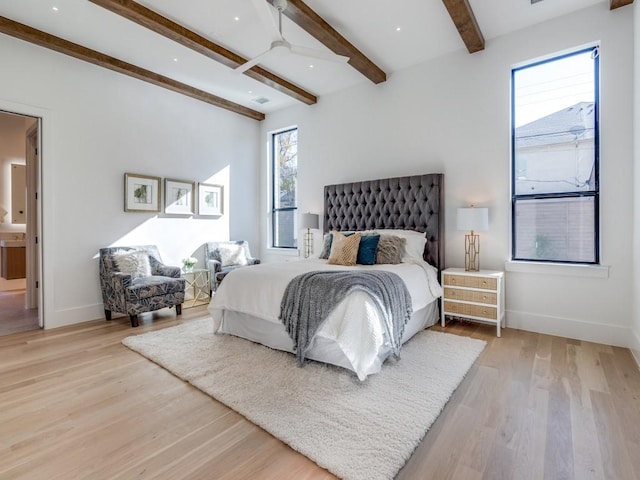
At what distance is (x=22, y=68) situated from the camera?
12.1ft

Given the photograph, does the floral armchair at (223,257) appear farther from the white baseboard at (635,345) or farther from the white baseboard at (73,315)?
the white baseboard at (635,345)

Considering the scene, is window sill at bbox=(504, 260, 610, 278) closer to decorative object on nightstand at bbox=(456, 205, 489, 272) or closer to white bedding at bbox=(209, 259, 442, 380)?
decorative object on nightstand at bbox=(456, 205, 489, 272)

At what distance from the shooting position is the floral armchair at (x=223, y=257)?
5191mm

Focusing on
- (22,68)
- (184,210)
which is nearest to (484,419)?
(184,210)

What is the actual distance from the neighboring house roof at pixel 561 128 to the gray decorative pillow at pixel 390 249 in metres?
1.80

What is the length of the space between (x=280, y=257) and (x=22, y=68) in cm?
430

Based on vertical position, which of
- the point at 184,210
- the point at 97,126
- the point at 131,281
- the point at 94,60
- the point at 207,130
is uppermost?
the point at 94,60

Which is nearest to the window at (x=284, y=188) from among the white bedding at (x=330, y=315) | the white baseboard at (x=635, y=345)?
the white bedding at (x=330, y=315)

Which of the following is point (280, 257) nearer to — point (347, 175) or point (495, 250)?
point (347, 175)

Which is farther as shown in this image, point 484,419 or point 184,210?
point 184,210

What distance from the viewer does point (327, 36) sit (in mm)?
3574

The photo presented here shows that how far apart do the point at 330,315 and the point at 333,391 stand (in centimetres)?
54

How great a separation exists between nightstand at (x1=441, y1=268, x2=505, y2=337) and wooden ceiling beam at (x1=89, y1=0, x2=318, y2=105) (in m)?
3.57

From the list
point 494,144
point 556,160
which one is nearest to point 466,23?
point 494,144
